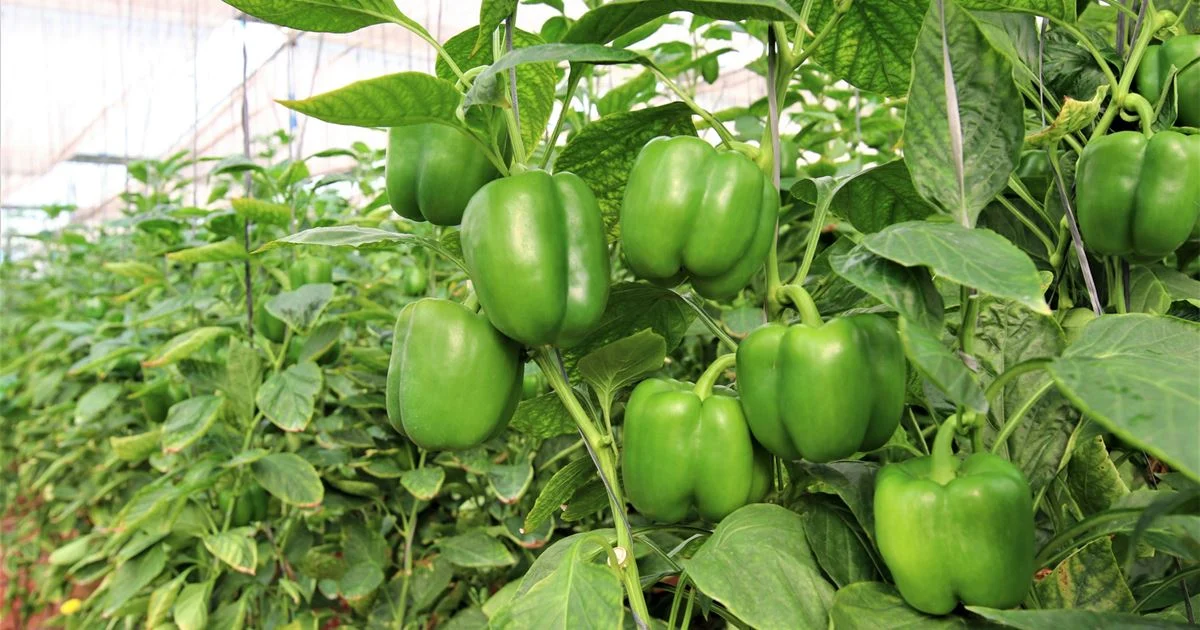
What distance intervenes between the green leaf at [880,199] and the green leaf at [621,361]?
0.17 meters

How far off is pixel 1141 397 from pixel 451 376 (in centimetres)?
37

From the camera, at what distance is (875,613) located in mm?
453

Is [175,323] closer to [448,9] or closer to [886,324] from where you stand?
[886,324]

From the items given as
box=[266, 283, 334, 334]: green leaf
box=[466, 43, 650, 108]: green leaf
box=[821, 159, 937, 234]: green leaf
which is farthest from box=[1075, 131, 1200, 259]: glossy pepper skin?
box=[266, 283, 334, 334]: green leaf

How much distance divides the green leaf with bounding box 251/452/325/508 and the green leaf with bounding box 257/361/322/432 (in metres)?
0.10

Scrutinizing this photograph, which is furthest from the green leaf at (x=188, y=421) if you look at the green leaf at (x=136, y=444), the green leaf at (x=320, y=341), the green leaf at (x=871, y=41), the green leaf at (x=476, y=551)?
the green leaf at (x=871, y=41)

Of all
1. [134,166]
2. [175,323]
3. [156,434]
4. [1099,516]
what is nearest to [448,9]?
[134,166]

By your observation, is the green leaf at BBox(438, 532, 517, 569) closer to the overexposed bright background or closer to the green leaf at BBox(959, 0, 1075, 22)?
the green leaf at BBox(959, 0, 1075, 22)

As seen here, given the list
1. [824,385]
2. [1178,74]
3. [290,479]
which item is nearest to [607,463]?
[824,385]

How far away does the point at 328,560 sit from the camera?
138cm

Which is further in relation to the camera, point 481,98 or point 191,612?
point 191,612

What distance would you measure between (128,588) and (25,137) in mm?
8552

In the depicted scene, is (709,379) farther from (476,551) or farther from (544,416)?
(476,551)

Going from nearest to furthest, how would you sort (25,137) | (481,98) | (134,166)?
(481,98) < (134,166) < (25,137)
